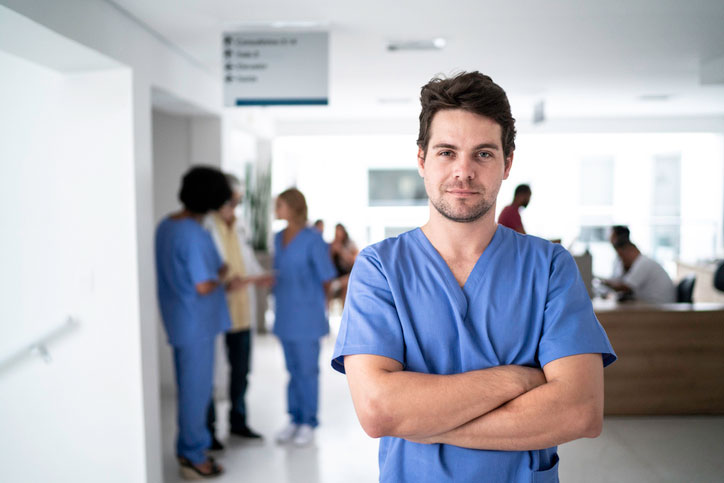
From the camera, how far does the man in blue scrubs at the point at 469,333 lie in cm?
117

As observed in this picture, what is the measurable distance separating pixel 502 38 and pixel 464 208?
255 cm

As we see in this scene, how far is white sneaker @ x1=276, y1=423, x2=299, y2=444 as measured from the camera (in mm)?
3680

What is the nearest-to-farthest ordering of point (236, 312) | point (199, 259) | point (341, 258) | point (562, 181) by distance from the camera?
point (199, 259)
point (236, 312)
point (341, 258)
point (562, 181)

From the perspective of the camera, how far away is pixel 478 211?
1262 mm

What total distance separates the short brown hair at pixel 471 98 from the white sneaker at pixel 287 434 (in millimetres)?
2870

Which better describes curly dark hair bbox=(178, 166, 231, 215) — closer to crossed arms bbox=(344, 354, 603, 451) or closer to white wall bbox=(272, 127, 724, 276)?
crossed arms bbox=(344, 354, 603, 451)

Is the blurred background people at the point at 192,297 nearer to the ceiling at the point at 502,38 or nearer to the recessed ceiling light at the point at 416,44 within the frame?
the ceiling at the point at 502,38

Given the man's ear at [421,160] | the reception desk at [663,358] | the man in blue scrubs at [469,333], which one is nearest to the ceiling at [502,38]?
the man's ear at [421,160]

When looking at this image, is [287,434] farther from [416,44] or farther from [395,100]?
Answer: [395,100]

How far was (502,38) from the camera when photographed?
11.3ft

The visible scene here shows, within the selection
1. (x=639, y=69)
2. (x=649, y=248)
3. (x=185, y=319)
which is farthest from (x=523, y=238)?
(x=649, y=248)

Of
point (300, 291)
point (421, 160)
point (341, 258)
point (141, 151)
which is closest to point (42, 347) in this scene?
point (141, 151)

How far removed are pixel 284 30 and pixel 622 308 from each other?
295cm

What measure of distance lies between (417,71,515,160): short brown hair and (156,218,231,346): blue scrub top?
2.00 metres
